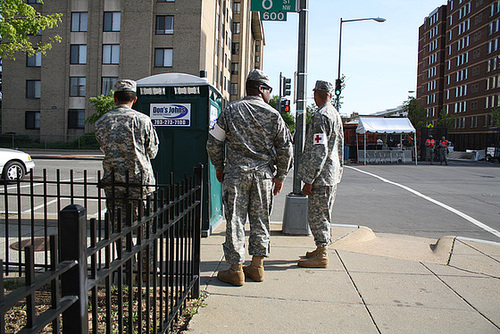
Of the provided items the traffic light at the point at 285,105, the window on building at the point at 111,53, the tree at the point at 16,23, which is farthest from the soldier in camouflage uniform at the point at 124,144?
the window on building at the point at 111,53

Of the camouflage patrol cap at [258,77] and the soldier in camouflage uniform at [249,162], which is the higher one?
the camouflage patrol cap at [258,77]

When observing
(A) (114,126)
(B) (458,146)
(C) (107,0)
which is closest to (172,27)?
(C) (107,0)

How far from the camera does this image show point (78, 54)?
111ft

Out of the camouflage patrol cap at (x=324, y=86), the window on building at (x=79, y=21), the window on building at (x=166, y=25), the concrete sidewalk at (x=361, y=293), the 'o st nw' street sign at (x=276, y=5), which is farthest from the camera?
the window on building at (x=79, y=21)

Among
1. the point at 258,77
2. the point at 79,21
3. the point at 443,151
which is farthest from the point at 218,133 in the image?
the point at 79,21

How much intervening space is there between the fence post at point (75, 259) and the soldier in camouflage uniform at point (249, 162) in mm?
2381

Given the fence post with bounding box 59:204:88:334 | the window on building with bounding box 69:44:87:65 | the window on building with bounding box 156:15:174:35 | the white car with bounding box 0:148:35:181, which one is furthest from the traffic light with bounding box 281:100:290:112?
the window on building with bounding box 69:44:87:65

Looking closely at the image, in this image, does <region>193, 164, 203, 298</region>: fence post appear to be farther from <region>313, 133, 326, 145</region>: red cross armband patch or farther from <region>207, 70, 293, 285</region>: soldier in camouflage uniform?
<region>313, 133, 326, 145</region>: red cross armband patch

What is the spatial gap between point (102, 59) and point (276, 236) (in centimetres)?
3178

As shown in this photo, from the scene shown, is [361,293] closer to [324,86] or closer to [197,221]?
[197,221]

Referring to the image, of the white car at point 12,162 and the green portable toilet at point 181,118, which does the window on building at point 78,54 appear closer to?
the white car at point 12,162

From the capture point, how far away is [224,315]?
3.22 m

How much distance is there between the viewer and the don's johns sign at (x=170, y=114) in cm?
563

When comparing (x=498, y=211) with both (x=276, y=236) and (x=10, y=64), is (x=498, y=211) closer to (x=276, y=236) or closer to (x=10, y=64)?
(x=276, y=236)
